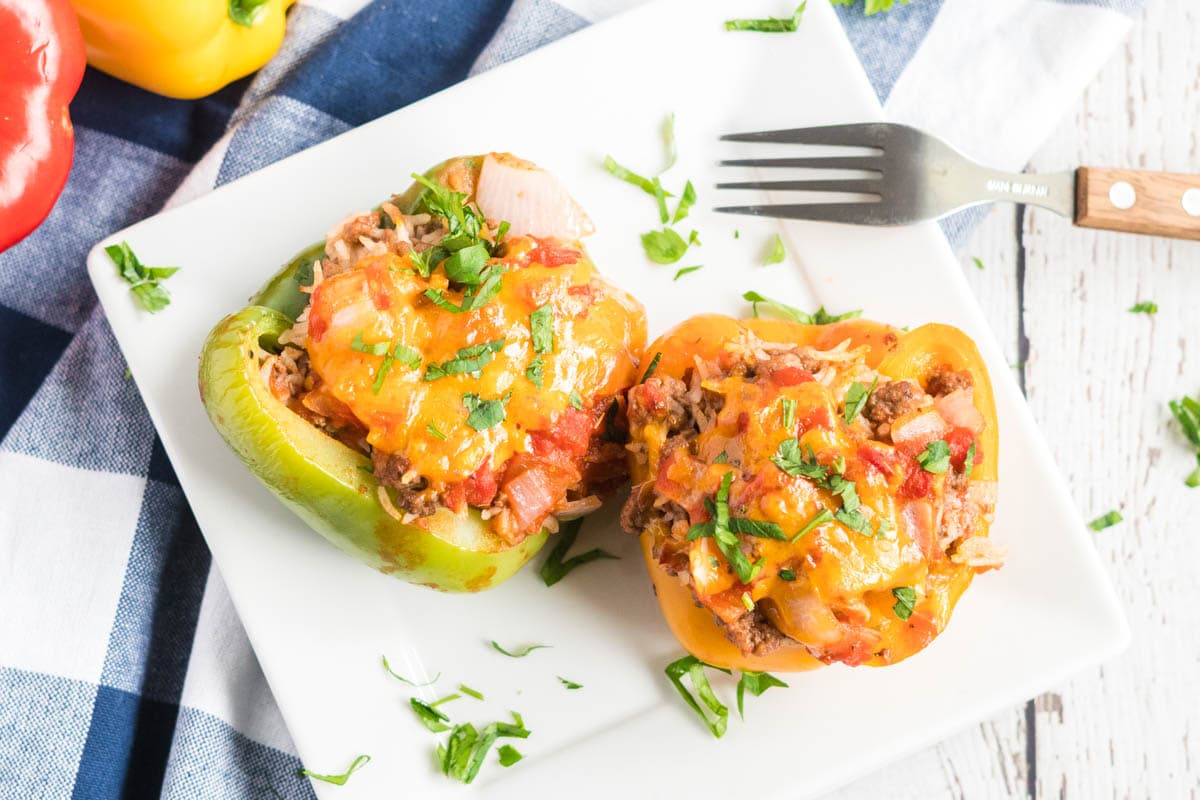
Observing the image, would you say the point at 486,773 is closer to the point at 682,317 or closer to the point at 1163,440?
the point at 682,317

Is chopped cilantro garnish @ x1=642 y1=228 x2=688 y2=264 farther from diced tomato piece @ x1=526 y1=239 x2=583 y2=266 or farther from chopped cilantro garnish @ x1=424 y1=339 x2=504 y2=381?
chopped cilantro garnish @ x1=424 y1=339 x2=504 y2=381

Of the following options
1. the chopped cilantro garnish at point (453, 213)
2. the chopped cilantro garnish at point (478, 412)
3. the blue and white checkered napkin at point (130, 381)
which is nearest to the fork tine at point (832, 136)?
the blue and white checkered napkin at point (130, 381)

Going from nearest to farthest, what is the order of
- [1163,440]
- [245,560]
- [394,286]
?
[394,286]
[245,560]
[1163,440]

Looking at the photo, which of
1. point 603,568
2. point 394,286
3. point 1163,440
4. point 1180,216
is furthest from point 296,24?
point 1163,440

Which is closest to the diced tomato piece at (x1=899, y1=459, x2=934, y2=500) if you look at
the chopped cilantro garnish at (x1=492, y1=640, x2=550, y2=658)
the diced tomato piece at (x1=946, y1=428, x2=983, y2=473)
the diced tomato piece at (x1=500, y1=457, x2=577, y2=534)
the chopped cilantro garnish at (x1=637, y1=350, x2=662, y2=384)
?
the diced tomato piece at (x1=946, y1=428, x2=983, y2=473)

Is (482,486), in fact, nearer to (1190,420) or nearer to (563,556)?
(563,556)

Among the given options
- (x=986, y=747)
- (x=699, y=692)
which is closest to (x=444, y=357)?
(x=699, y=692)

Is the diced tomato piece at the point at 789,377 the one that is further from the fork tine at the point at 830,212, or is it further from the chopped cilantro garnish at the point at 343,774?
the chopped cilantro garnish at the point at 343,774
